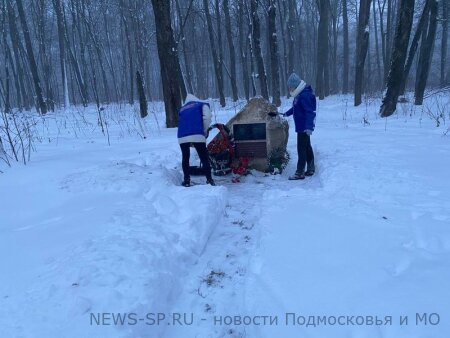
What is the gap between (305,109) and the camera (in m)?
6.40

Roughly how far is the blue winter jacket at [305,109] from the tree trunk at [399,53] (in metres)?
6.42

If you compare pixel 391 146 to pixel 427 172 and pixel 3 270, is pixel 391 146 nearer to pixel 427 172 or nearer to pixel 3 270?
pixel 427 172

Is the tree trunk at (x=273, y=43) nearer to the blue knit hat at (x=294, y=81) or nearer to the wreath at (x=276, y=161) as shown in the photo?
the wreath at (x=276, y=161)

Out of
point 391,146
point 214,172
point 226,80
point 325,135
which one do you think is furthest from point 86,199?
point 226,80

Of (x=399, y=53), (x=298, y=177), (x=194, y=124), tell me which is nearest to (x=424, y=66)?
(x=399, y=53)

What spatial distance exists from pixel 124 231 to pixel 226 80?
49.7 metres

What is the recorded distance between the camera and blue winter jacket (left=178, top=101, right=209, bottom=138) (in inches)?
239

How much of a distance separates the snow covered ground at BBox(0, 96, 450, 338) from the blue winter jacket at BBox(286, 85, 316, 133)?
92 cm

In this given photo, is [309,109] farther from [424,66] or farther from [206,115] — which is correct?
[424,66]

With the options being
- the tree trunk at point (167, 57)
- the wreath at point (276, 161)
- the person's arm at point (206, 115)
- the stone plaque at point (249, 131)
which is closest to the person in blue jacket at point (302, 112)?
the wreath at point (276, 161)

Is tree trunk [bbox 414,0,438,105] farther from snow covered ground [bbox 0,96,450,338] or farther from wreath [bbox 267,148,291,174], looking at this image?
wreath [bbox 267,148,291,174]

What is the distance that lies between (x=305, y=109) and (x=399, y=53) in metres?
6.65

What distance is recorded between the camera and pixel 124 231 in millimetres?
3719

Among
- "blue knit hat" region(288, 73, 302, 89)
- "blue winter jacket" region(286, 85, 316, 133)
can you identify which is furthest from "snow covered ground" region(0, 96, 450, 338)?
"blue knit hat" region(288, 73, 302, 89)
